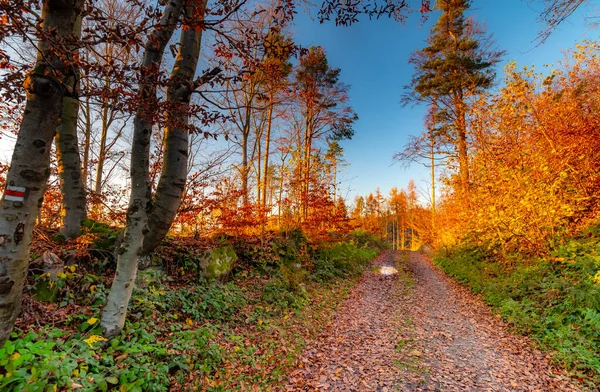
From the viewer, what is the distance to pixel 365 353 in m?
4.43

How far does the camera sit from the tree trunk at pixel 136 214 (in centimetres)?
315

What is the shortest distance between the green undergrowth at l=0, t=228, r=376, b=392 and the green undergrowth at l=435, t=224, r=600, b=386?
12.6ft

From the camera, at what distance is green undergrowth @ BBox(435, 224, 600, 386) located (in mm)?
3972

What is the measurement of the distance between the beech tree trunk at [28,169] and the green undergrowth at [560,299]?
21.8ft

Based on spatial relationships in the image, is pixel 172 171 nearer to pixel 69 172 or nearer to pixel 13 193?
pixel 13 193

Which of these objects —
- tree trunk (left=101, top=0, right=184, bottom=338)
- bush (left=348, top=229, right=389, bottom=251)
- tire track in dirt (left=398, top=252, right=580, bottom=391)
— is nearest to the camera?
tree trunk (left=101, top=0, right=184, bottom=338)

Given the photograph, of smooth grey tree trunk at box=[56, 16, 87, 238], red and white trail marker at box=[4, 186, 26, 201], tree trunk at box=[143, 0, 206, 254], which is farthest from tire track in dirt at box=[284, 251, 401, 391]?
smooth grey tree trunk at box=[56, 16, 87, 238]

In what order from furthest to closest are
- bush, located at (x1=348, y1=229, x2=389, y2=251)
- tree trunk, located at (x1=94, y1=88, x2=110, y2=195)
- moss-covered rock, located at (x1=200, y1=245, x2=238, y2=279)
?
bush, located at (x1=348, y1=229, x2=389, y2=251) → tree trunk, located at (x1=94, y1=88, x2=110, y2=195) → moss-covered rock, located at (x1=200, y1=245, x2=238, y2=279)

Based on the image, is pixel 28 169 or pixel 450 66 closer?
pixel 28 169

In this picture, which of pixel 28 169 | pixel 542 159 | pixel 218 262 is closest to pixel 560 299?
pixel 542 159

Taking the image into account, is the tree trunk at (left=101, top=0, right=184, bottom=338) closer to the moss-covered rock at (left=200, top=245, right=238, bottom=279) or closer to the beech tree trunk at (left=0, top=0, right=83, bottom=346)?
the beech tree trunk at (left=0, top=0, right=83, bottom=346)

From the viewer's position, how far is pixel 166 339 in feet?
11.8

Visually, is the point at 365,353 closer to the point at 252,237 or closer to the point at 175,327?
the point at 175,327

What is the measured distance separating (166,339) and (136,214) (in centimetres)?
174
